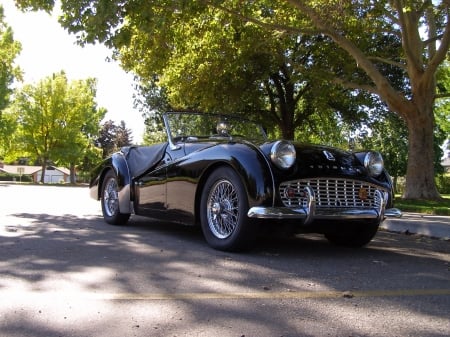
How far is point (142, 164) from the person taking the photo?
22.0 feet

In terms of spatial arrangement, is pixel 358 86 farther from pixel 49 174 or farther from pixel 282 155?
pixel 49 174

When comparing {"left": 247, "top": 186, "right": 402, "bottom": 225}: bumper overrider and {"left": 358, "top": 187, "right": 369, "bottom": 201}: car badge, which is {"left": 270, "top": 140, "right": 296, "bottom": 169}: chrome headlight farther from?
{"left": 358, "top": 187, "right": 369, "bottom": 201}: car badge

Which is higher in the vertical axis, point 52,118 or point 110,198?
point 52,118

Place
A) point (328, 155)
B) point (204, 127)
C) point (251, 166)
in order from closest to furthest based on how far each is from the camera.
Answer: point (251, 166), point (328, 155), point (204, 127)

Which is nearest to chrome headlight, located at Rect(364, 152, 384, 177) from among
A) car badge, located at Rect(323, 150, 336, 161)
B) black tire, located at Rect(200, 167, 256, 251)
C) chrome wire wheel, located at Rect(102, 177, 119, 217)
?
car badge, located at Rect(323, 150, 336, 161)

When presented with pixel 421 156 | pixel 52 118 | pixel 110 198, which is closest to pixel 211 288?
pixel 110 198

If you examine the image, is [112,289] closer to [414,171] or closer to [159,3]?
[159,3]

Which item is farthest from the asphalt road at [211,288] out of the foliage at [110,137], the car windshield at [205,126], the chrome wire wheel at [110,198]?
the foliage at [110,137]

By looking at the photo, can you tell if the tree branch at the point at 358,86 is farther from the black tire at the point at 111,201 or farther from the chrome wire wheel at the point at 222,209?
the chrome wire wheel at the point at 222,209

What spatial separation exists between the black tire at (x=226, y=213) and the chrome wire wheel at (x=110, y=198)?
2.30m

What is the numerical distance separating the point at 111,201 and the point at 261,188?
3.47 m

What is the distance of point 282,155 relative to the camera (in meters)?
4.79

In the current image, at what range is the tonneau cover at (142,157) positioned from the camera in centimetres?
645

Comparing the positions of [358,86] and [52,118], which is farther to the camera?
[52,118]
